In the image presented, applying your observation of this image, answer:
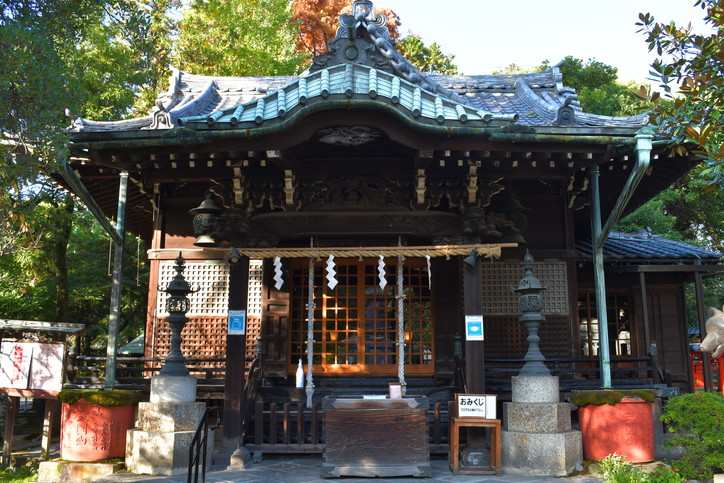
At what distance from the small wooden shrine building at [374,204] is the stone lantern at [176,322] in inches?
29.7

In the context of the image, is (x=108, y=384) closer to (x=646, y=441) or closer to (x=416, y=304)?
(x=416, y=304)

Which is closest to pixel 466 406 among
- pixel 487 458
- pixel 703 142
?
pixel 487 458

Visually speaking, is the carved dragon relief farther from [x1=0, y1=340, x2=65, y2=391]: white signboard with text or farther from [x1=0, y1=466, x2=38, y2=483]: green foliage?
[x1=0, y1=466, x2=38, y2=483]: green foliage

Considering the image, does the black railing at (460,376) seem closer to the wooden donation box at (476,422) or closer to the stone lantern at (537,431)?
the wooden donation box at (476,422)

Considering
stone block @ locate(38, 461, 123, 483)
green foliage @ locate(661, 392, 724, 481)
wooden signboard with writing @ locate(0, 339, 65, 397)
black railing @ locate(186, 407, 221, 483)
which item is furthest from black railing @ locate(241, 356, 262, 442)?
green foliage @ locate(661, 392, 724, 481)

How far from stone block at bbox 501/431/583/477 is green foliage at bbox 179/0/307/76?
16.7 meters

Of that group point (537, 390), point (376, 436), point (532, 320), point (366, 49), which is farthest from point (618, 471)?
point (366, 49)

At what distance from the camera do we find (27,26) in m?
7.21

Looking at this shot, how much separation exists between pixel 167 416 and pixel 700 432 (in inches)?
269

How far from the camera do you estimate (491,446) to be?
7.88 m

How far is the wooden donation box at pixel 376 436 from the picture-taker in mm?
7621

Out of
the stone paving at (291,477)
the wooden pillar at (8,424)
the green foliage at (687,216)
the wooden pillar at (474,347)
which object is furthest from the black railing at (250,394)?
the green foliage at (687,216)

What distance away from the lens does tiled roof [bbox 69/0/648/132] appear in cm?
811

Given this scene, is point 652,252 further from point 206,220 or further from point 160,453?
point 160,453
